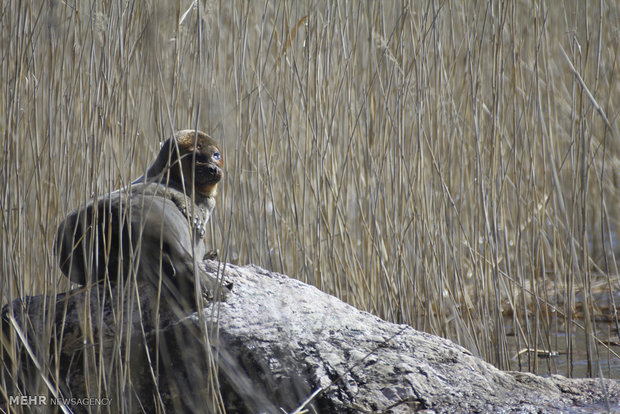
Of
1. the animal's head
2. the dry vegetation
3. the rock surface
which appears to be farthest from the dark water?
the animal's head

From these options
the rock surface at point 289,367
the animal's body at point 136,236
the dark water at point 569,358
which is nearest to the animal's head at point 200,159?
the animal's body at point 136,236

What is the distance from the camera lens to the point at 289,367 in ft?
6.06

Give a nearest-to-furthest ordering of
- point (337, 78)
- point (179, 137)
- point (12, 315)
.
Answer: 1. point (12, 315)
2. point (179, 137)
3. point (337, 78)

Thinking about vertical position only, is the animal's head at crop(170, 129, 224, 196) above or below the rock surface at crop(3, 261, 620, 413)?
above

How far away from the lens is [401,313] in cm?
257

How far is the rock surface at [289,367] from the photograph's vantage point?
6.01ft

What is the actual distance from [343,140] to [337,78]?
292mm

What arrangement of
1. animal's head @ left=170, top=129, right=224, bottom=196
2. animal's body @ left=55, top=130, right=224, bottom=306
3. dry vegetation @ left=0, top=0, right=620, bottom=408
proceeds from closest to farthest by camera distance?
1. animal's body @ left=55, top=130, right=224, bottom=306
2. animal's head @ left=170, top=129, right=224, bottom=196
3. dry vegetation @ left=0, top=0, right=620, bottom=408

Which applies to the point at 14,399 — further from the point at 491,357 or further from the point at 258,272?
the point at 491,357

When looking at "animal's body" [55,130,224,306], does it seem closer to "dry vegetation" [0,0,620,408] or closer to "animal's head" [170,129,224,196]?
"animal's head" [170,129,224,196]

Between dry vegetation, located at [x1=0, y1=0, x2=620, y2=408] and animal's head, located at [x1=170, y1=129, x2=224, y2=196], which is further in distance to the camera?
dry vegetation, located at [x1=0, y1=0, x2=620, y2=408]

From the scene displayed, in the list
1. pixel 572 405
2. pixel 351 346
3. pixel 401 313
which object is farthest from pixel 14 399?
pixel 572 405

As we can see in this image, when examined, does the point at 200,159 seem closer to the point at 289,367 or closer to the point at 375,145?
the point at 289,367

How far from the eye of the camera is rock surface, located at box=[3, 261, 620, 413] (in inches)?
72.1
